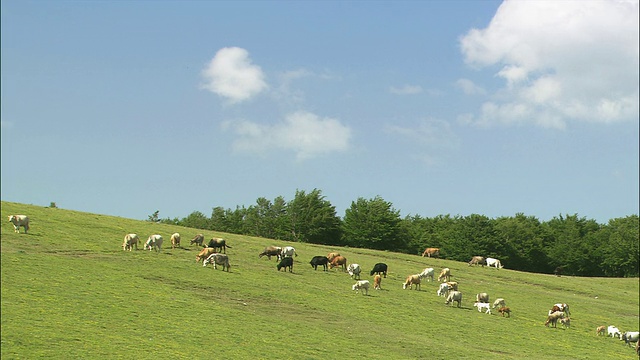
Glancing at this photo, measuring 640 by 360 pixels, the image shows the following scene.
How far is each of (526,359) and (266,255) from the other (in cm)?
2843

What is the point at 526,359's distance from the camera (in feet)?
118

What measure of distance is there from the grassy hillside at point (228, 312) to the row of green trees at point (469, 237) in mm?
59277

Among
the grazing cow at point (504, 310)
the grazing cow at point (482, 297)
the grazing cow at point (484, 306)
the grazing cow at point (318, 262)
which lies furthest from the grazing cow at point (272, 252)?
the grazing cow at point (504, 310)

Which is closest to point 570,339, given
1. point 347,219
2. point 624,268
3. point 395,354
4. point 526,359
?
point 526,359

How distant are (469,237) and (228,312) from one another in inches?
3644

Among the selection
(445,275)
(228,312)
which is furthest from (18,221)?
(445,275)

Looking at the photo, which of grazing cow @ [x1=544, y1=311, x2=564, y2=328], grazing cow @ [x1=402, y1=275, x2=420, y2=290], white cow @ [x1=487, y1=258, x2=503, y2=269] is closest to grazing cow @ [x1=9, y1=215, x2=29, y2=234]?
grazing cow @ [x1=402, y1=275, x2=420, y2=290]

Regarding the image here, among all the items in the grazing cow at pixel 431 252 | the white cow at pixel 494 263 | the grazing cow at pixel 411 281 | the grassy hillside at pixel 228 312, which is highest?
the grazing cow at pixel 431 252

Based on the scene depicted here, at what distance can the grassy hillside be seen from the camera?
1200 inches

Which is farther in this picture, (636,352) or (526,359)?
(636,352)

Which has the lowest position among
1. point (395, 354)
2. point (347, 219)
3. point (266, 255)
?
point (395, 354)

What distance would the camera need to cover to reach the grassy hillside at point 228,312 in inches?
1200

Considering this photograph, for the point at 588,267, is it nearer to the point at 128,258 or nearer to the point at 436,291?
the point at 436,291

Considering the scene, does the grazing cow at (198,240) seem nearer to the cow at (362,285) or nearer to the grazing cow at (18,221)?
the grazing cow at (18,221)
